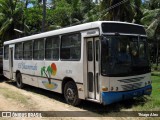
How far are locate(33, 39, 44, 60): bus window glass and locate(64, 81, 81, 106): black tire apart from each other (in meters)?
2.70

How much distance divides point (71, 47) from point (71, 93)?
1.64 m

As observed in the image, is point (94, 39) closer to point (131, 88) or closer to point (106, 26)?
point (106, 26)

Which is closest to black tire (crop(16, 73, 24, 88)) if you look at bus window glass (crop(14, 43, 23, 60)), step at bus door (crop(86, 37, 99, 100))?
bus window glass (crop(14, 43, 23, 60))

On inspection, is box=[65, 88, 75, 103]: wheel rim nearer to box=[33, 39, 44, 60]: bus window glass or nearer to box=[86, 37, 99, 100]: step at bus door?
box=[86, 37, 99, 100]: step at bus door

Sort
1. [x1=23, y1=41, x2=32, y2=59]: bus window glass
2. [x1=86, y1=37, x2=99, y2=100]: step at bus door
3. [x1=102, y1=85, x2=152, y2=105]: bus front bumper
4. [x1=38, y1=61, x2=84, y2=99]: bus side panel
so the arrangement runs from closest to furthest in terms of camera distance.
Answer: [x1=102, y1=85, x2=152, y2=105]: bus front bumper
[x1=86, y1=37, x2=99, y2=100]: step at bus door
[x1=38, y1=61, x2=84, y2=99]: bus side panel
[x1=23, y1=41, x2=32, y2=59]: bus window glass

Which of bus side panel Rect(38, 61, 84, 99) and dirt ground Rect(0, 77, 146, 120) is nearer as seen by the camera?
dirt ground Rect(0, 77, 146, 120)

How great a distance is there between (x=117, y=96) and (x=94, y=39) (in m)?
1.94

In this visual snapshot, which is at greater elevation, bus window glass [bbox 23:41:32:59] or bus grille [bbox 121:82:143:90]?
bus window glass [bbox 23:41:32:59]

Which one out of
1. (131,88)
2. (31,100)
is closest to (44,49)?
(31,100)

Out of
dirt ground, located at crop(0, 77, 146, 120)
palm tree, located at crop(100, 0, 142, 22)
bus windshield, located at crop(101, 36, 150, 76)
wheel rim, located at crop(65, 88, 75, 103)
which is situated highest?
palm tree, located at crop(100, 0, 142, 22)

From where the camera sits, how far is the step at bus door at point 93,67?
9.46 m

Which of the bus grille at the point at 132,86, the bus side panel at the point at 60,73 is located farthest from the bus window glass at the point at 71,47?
the bus grille at the point at 132,86

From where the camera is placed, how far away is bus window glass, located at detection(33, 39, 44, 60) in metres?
13.1

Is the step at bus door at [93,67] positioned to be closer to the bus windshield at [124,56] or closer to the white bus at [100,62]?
the white bus at [100,62]
